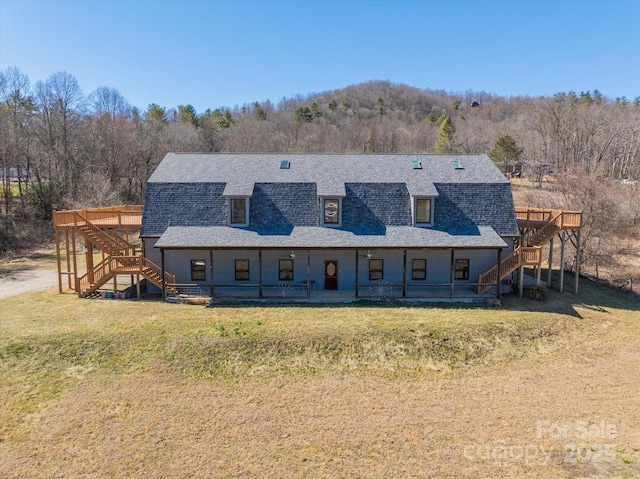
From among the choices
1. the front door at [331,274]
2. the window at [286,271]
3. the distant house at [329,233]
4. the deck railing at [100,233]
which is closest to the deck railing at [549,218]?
the distant house at [329,233]

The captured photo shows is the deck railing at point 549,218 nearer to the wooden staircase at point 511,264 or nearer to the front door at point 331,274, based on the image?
the wooden staircase at point 511,264

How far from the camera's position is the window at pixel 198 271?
2020 cm

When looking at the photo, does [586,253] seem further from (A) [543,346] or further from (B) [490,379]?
(B) [490,379]

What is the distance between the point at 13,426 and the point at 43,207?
39.1 meters

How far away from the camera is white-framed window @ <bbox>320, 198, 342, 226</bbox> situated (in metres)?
20.6

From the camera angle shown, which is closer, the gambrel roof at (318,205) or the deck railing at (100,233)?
the gambrel roof at (318,205)

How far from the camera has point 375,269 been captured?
20484mm

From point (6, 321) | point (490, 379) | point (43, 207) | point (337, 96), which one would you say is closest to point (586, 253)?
point (490, 379)

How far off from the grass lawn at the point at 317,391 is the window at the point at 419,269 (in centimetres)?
253

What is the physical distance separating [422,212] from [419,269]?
2.97 meters

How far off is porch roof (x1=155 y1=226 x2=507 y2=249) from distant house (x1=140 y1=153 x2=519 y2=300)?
50mm

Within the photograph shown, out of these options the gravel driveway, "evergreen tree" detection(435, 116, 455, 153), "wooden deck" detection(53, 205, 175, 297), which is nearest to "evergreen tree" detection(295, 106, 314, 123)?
"evergreen tree" detection(435, 116, 455, 153)

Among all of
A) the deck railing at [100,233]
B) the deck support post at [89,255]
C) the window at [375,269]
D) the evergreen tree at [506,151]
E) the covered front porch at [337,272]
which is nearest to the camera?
the deck railing at [100,233]

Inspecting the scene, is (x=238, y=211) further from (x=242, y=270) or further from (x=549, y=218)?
(x=549, y=218)
